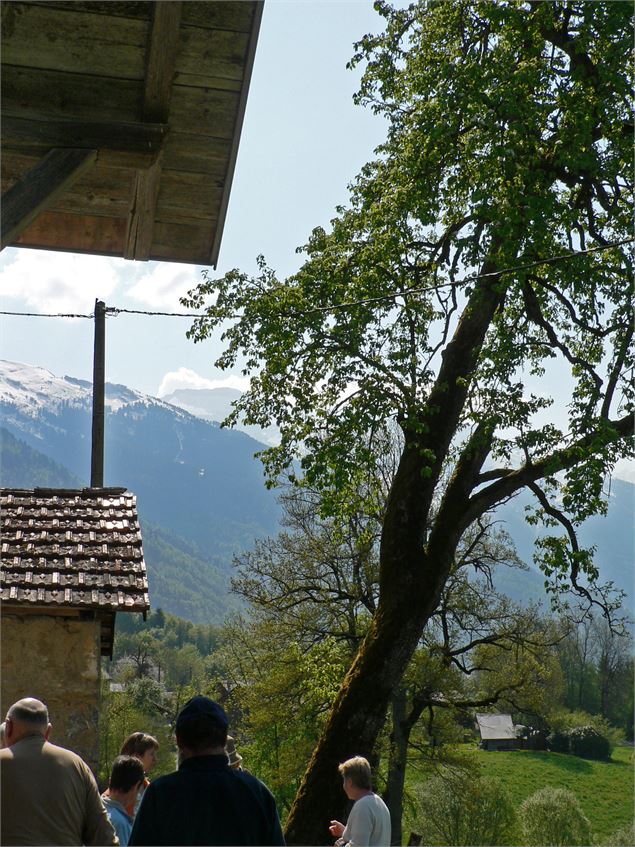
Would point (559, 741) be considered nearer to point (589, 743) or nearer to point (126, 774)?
point (589, 743)

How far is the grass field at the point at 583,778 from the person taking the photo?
49.5m

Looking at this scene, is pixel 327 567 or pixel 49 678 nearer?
pixel 49 678

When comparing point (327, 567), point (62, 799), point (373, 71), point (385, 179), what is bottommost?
point (62, 799)

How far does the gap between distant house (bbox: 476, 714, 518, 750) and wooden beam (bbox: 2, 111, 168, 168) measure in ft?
268

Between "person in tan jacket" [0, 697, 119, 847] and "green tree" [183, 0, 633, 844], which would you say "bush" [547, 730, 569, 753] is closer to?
"green tree" [183, 0, 633, 844]

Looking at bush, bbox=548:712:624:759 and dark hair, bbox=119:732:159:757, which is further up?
dark hair, bbox=119:732:159:757

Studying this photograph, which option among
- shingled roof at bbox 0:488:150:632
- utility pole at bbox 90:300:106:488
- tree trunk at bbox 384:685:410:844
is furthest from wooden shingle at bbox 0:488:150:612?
tree trunk at bbox 384:685:410:844

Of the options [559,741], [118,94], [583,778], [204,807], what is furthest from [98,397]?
[559,741]

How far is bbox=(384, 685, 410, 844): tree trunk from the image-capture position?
23.2 metres

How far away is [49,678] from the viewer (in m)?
7.80

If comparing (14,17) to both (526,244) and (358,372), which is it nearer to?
(526,244)

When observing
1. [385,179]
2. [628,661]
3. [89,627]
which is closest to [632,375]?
[385,179]

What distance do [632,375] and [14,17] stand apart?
8.53 metres

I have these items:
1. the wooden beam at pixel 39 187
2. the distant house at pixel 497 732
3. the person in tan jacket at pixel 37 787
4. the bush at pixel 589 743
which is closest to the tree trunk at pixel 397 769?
the person in tan jacket at pixel 37 787
